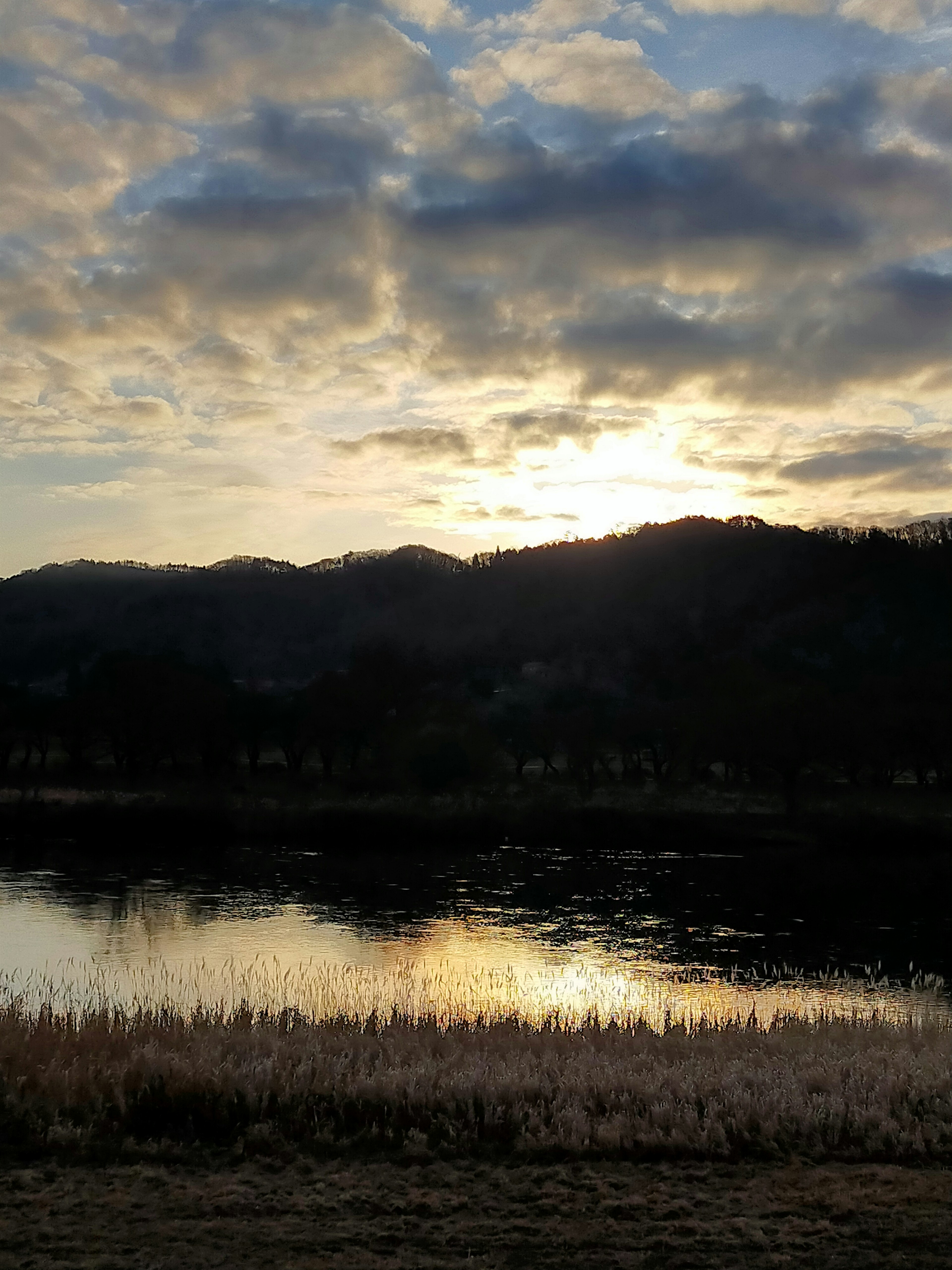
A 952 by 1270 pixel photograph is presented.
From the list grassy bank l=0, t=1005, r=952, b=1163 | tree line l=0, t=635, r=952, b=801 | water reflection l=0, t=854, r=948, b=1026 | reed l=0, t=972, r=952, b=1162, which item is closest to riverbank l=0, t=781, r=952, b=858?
tree line l=0, t=635, r=952, b=801

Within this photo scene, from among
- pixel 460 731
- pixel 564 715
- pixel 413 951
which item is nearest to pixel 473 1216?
pixel 413 951

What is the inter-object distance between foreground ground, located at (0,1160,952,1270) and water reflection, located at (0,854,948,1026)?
9.01 meters

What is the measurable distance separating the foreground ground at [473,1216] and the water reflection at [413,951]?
901 centimetres

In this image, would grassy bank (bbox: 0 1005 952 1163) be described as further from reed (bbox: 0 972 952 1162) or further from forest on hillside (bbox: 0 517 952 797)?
forest on hillside (bbox: 0 517 952 797)

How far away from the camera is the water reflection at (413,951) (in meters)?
25.2

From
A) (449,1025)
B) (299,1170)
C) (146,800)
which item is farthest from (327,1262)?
(146,800)

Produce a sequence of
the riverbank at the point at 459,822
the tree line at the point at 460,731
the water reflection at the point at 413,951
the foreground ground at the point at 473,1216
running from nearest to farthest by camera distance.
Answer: the foreground ground at the point at 473,1216 → the water reflection at the point at 413,951 → the riverbank at the point at 459,822 → the tree line at the point at 460,731

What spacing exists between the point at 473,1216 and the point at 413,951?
78.8 feet

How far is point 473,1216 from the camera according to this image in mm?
9047

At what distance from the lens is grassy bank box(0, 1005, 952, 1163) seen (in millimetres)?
10977

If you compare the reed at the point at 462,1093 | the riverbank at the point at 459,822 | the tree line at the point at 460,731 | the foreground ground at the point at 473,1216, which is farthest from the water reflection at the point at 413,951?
the tree line at the point at 460,731

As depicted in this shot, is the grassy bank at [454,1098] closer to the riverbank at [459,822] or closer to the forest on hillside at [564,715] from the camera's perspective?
the riverbank at [459,822]

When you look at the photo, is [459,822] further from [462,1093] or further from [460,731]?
[462,1093]

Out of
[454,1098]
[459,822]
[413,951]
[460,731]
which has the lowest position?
[413,951]
